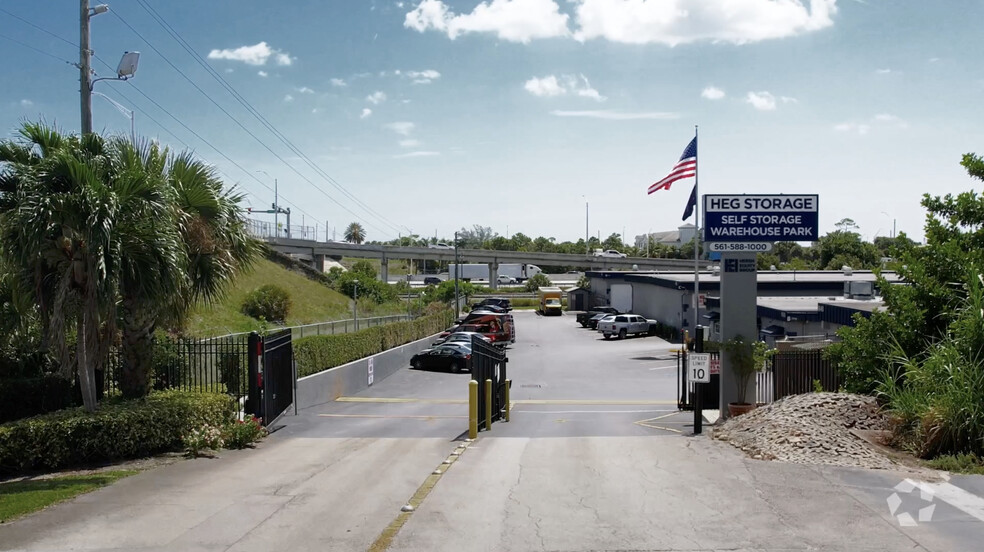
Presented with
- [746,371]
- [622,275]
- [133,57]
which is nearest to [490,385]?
[746,371]

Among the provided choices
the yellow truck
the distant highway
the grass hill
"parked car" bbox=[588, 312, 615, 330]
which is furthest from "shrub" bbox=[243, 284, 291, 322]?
the distant highway

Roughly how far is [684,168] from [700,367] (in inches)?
862

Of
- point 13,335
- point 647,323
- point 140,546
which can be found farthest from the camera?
point 647,323

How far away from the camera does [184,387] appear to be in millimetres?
15875

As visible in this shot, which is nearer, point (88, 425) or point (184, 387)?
point (88, 425)

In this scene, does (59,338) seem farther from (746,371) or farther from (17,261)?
(746,371)

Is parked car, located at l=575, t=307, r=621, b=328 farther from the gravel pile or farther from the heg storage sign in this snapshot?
the gravel pile

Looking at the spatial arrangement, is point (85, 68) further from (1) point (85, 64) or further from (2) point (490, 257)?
(2) point (490, 257)

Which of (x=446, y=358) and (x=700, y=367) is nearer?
(x=700, y=367)

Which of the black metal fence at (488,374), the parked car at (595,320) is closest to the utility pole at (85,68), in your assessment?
the black metal fence at (488,374)

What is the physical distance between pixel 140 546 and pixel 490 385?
32.0ft

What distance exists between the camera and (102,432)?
12141 millimetres
